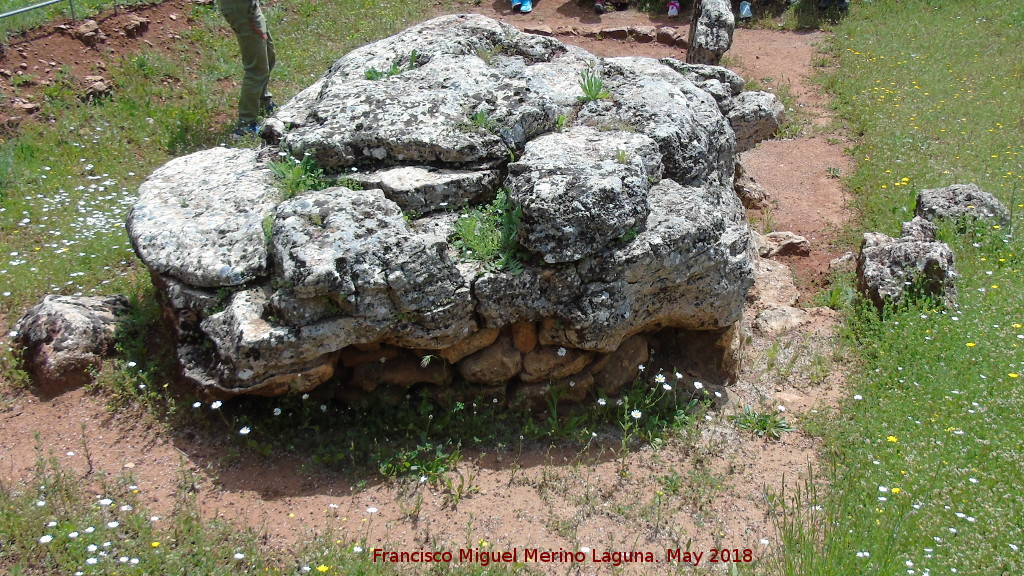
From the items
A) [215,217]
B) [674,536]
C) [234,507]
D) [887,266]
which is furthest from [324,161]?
[887,266]

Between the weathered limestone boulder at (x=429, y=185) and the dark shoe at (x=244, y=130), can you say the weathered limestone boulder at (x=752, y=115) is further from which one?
the dark shoe at (x=244, y=130)

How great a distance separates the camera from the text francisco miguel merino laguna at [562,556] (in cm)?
472

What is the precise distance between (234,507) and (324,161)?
261 cm

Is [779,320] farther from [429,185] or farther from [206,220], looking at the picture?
[206,220]

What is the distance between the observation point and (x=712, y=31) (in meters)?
12.6

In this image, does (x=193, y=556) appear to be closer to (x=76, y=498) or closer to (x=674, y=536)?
(x=76, y=498)

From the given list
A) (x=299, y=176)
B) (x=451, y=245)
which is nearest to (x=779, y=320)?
(x=451, y=245)

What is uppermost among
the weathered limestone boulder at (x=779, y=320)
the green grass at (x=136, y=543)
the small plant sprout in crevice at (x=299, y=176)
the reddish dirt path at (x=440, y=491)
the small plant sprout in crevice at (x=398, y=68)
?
the small plant sprout in crevice at (x=398, y=68)

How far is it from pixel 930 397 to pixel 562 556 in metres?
3.18

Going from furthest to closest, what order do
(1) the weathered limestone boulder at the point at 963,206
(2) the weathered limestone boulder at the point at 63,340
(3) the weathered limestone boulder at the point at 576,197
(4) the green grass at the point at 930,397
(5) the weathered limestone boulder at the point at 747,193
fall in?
(5) the weathered limestone boulder at the point at 747,193 → (1) the weathered limestone boulder at the point at 963,206 → (2) the weathered limestone boulder at the point at 63,340 → (3) the weathered limestone boulder at the point at 576,197 → (4) the green grass at the point at 930,397

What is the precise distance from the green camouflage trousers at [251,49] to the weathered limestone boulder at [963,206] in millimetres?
7789

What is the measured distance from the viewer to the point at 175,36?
11.7 m

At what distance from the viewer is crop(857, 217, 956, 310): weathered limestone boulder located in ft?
23.5

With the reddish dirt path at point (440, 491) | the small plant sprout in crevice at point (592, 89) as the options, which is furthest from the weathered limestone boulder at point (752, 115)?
the reddish dirt path at point (440, 491)
